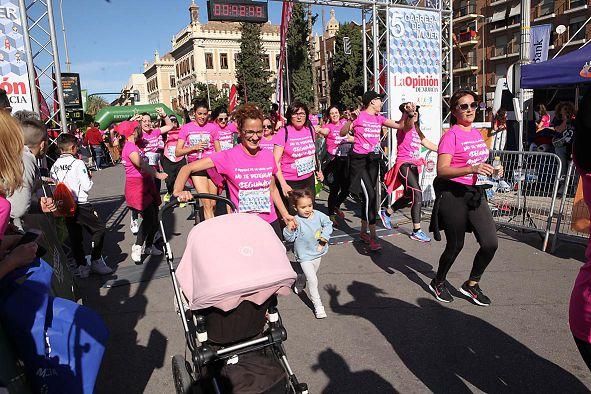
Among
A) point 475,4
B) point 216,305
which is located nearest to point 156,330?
point 216,305

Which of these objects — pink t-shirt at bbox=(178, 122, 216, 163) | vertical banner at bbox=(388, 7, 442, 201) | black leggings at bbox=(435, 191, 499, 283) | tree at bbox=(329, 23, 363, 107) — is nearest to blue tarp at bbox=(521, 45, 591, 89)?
vertical banner at bbox=(388, 7, 442, 201)

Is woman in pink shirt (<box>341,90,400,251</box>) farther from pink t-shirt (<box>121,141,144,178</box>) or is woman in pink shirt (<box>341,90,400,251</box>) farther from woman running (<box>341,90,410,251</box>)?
pink t-shirt (<box>121,141,144,178</box>)

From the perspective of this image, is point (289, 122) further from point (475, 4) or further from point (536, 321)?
point (475, 4)

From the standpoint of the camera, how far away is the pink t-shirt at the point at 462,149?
4.23 metres

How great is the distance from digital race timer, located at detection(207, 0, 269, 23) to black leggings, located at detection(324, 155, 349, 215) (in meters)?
3.44

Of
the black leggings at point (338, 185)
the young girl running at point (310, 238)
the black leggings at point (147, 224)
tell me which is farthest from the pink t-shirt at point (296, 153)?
the black leggings at point (147, 224)

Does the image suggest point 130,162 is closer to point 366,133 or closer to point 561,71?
point 366,133

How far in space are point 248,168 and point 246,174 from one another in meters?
0.06

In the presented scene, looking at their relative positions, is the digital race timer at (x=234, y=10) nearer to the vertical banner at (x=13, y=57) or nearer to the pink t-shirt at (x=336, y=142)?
the pink t-shirt at (x=336, y=142)

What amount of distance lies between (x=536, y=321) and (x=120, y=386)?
11.6 feet

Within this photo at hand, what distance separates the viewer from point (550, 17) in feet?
123

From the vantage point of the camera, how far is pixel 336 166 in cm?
821

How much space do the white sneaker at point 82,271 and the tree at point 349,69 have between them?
40241 mm

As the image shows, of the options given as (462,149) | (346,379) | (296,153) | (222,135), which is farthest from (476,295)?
(222,135)
